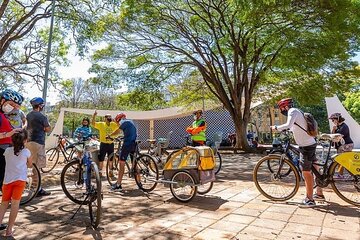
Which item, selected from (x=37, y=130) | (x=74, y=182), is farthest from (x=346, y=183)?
(x=37, y=130)

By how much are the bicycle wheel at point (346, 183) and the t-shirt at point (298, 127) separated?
1.58 ft

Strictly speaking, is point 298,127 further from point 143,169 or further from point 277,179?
point 143,169

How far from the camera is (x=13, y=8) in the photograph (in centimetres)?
1433

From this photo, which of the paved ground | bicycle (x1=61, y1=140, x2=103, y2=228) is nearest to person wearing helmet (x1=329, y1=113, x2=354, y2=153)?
the paved ground

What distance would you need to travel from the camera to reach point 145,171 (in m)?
6.05

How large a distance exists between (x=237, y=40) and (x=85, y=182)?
1209cm

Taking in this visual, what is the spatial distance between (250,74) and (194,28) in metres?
4.02

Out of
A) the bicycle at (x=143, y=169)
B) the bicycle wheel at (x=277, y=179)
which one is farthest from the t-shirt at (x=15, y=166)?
the bicycle wheel at (x=277, y=179)

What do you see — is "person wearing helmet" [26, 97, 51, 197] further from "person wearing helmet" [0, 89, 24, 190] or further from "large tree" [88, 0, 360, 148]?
"large tree" [88, 0, 360, 148]

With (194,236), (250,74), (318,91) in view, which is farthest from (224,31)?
(194,236)

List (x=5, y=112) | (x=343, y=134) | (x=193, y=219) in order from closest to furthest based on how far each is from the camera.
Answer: (x=193, y=219) → (x=5, y=112) → (x=343, y=134)

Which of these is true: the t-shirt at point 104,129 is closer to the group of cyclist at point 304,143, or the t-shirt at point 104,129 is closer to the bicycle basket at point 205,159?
the bicycle basket at point 205,159

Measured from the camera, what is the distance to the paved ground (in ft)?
11.6

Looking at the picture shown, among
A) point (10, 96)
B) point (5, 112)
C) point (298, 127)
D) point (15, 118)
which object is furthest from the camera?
point (15, 118)
